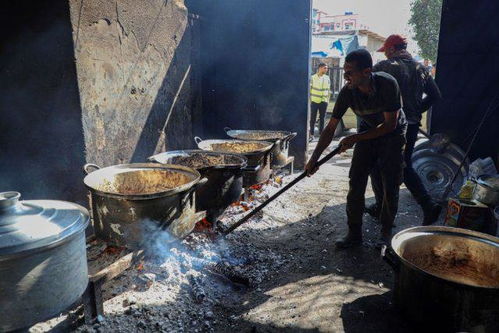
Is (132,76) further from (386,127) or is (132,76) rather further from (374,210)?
(374,210)

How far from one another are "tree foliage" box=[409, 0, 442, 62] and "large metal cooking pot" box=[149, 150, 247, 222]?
87.1ft

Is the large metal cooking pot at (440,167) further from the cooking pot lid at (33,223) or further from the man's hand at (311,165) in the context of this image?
the cooking pot lid at (33,223)

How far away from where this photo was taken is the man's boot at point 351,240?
443 cm

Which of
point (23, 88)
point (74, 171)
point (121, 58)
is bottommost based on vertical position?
point (74, 171)

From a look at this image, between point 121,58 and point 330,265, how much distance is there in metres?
3.58

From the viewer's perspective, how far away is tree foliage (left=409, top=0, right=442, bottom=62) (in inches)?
998

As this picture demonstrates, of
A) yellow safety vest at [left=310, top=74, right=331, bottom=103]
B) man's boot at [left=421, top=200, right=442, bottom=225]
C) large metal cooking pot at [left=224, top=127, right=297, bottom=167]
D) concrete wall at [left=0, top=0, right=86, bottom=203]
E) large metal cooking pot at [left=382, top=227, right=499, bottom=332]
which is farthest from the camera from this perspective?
yellow safety vest at [left=310, top=74, right=331, bottom=103]

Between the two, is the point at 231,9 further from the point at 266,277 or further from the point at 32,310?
the point at 32,310

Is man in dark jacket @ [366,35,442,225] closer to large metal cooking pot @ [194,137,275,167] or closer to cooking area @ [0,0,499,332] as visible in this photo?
cooking area @ [0,0,499,332]

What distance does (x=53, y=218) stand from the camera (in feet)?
7.31

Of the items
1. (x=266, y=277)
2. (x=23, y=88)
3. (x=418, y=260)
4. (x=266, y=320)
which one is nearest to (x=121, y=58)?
(x=23, y=88)

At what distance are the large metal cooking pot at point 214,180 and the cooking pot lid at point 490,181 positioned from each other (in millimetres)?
3180

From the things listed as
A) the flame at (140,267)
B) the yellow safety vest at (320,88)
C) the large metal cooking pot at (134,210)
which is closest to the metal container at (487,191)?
the large metal cooking pot at (134,210)

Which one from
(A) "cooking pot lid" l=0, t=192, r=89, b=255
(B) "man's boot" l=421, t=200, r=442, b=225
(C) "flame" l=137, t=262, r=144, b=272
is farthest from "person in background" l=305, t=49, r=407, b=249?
(A) "cooking pot lid" l=0, t=192, r=89, b=255
